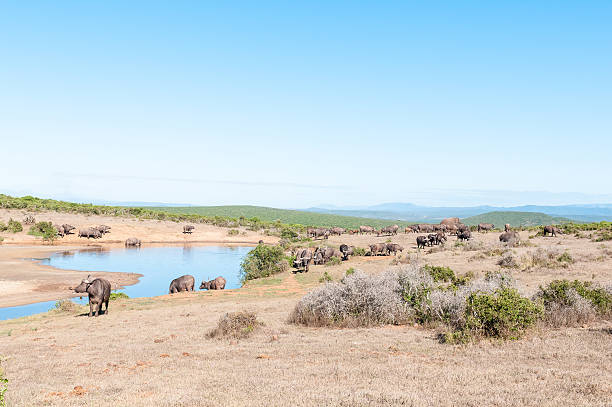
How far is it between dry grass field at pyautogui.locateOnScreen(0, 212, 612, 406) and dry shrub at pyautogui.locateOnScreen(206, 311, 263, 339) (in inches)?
11.3

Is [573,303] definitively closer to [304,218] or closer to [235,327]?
[235,327]

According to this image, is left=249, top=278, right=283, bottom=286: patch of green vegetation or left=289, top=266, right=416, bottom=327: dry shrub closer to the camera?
left=289, top=266, right=416, bottom=327: dry shrub

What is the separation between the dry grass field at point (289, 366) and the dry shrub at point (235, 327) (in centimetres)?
29

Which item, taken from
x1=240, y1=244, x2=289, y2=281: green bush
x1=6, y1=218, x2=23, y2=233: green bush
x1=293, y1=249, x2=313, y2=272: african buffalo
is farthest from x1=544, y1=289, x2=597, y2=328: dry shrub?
x1=6, y1=218, x2=23, y2=233: green bush

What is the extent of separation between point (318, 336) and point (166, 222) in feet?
227

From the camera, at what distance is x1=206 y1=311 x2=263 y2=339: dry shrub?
13914mm

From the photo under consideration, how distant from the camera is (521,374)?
8.86 meters

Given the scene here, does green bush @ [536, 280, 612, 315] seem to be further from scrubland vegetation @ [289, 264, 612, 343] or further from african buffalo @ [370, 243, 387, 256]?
african buffalo @ [370, 243, 387, 256]

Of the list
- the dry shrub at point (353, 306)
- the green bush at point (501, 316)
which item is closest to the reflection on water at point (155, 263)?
the dry shrub at point (353, 306)

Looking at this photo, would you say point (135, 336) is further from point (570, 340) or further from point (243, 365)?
point (570, 340)

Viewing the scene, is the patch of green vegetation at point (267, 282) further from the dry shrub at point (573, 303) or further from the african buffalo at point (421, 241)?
the african buffalo at point (421, 241)

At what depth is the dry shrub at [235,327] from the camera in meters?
13.9

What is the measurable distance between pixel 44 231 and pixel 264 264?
40.1m

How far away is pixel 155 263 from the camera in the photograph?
4634 cm
